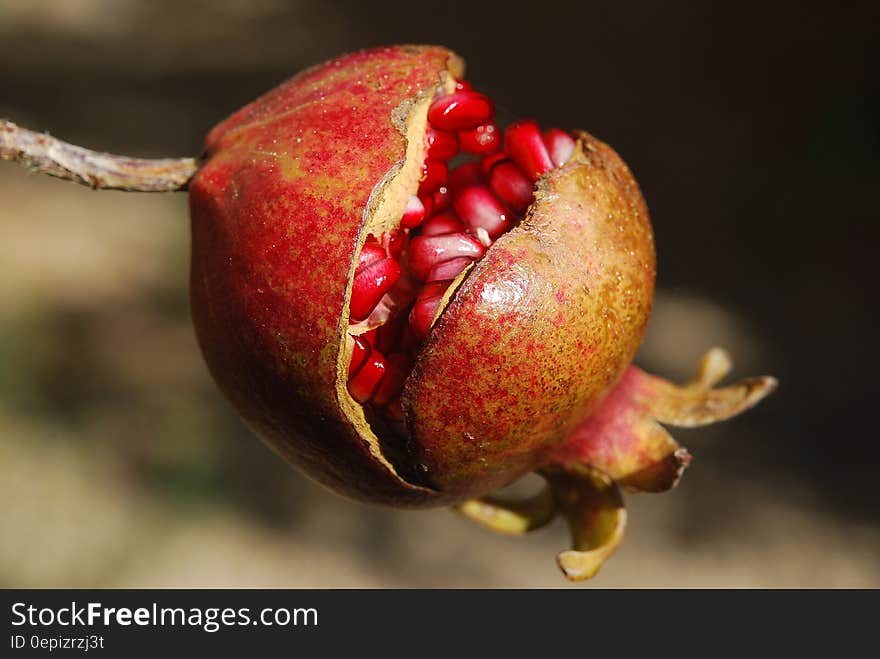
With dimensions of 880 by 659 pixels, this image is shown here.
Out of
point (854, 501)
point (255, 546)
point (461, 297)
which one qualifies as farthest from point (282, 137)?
point (854, 501)

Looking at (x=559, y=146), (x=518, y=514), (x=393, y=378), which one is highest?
(x=559, y=146)

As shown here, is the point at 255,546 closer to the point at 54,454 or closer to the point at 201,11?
the point at 54,454

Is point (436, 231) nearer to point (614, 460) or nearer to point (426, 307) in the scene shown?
point (426, 307)

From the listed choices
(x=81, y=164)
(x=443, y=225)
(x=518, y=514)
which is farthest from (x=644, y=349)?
(x=81, y=164)

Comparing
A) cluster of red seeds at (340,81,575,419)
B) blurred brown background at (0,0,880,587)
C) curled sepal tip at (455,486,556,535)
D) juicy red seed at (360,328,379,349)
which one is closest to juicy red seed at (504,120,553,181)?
cluster of red seeds at (340,81,575,419)

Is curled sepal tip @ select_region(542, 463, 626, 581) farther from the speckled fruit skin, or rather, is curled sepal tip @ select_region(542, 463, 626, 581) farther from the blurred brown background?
the blurred brown background

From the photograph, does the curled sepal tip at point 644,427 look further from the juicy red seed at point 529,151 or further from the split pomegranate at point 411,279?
the juicy red seed at point 529,151

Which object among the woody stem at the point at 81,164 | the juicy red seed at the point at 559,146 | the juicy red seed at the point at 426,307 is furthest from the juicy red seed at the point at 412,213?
the woody stem at the point at 81,164
